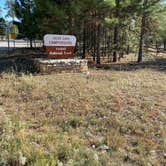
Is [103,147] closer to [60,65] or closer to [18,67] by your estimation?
[60,65]

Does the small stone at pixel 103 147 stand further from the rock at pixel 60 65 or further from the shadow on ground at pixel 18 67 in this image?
the shadow on ground at pixel 18 67

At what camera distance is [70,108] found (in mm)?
6199

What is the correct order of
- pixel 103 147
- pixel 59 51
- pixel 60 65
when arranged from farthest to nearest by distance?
1. pixel 59 51
2. pixel 60 65
3. pixel 103 147

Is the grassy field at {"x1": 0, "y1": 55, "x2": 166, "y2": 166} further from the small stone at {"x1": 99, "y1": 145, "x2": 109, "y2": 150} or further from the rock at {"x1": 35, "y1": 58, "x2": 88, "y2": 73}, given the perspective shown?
the rock at {"x1": 35, "y1": 58, "x2": 88, "y2": 73}

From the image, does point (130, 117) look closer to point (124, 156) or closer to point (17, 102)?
point (124, 156)

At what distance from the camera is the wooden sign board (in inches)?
410

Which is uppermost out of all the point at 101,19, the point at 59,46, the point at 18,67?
the point at 101,19

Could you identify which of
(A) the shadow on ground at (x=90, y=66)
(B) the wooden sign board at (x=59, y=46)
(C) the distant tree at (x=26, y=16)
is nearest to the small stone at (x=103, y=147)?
(A) the shadow on ground at (x=90, y=66)

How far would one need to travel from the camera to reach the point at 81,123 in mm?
5387

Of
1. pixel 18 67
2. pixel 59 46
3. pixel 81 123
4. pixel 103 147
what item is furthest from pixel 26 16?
pixel 103 147

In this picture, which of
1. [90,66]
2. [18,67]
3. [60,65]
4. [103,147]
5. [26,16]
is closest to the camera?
[103,147]

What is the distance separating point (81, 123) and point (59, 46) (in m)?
5.74

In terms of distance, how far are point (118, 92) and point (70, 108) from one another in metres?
1.76

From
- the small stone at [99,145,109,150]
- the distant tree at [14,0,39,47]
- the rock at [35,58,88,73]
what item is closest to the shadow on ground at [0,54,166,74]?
the rock at [35,58,88,73]
